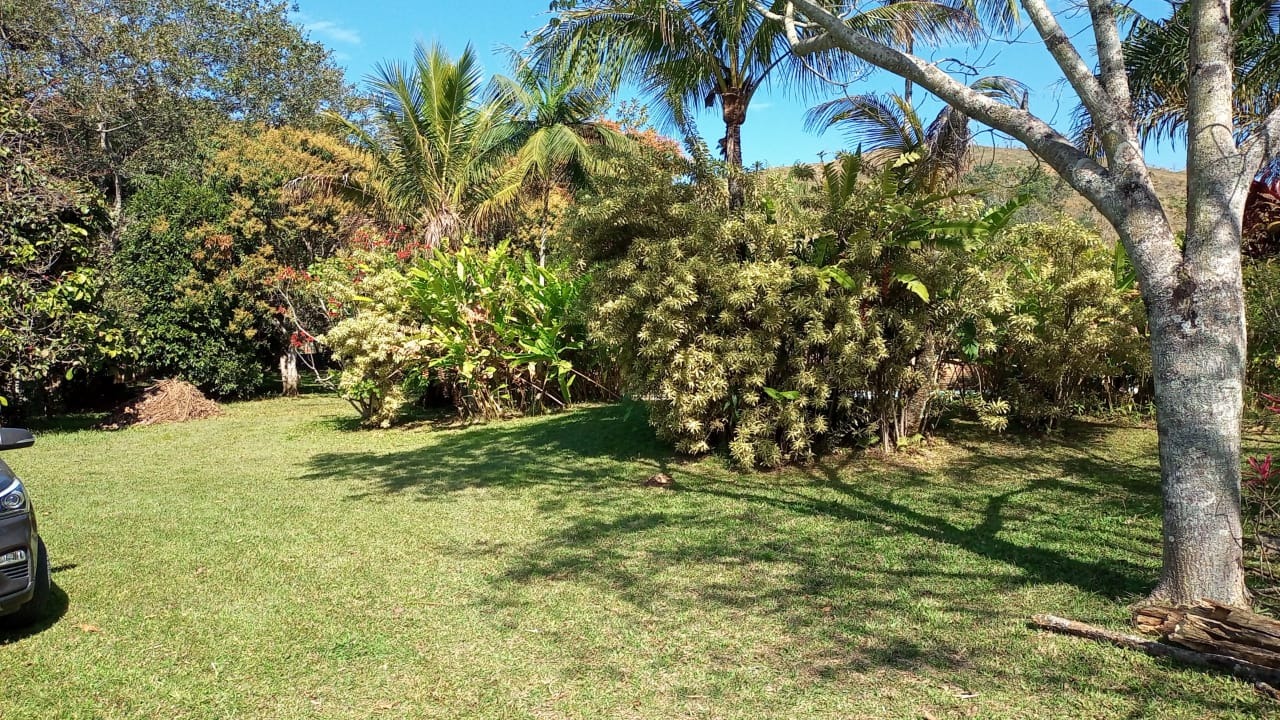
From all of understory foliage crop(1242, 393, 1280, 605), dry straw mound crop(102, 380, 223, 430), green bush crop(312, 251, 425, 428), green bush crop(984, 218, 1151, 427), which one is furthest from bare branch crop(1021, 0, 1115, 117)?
dry straw mound crop(102, 380, 223, 430)

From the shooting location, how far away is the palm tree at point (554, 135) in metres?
18.4

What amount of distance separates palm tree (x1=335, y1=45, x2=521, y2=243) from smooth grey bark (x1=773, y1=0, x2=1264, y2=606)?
14.3m

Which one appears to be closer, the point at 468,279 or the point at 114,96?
the point at 468,279

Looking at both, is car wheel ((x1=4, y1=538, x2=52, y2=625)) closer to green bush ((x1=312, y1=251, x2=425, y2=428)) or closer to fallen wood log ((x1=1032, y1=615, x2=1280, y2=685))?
fallen wood log ((x1=1032, y1=615, x2=1280, y2=685))

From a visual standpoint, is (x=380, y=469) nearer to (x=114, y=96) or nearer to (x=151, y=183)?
(x=151, y=183)

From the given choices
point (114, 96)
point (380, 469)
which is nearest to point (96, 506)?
point (380, 469)

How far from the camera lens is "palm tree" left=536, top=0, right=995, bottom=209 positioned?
816cm

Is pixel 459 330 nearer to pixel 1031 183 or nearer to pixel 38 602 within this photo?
pixel 38 602

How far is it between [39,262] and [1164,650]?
46.3ft

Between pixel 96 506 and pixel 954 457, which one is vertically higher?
pixel 954 457

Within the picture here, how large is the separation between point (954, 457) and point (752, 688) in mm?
5330

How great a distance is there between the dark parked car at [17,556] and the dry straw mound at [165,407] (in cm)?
1110

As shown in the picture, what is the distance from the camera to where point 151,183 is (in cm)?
1702

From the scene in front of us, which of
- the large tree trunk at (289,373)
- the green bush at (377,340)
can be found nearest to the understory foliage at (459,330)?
the green bush at (377,340)
